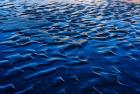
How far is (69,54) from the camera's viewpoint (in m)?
12.5

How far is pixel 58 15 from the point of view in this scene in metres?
22.8

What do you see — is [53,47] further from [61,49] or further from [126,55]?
[126,55]

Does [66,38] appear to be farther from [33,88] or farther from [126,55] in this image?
[33,88]

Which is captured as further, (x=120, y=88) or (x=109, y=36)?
A: (x=109, y=36)

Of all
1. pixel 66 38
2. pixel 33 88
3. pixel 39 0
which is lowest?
pixel 39 0

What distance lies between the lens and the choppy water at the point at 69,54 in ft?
30.3

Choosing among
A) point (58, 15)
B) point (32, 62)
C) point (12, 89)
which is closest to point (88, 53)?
point (32, 62)

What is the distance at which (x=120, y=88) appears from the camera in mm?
9094

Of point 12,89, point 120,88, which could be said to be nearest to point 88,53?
point 120,88

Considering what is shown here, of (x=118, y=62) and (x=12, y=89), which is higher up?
(x=12, y=89)

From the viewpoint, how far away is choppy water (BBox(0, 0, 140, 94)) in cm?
923

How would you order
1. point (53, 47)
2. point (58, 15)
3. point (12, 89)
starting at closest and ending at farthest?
point (12, 89)
point (53, 47)
point (58, 15)

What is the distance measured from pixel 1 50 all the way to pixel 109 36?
6.96 metres

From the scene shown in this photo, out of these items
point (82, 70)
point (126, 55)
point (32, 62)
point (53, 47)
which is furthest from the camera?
point (53, 47)
